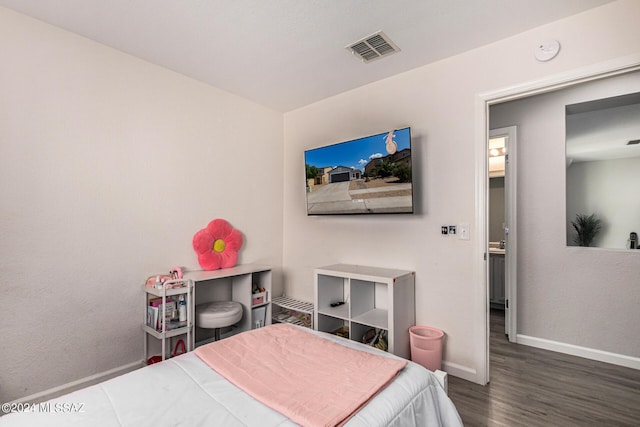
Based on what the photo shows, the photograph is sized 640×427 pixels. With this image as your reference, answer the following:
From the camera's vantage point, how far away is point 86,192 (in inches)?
87.8

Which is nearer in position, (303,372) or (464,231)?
(303,372)

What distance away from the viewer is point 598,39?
6.23ft

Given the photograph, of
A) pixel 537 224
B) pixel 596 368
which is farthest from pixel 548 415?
pixel 537 224

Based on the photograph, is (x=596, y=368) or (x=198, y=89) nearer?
(x=596, y=368)

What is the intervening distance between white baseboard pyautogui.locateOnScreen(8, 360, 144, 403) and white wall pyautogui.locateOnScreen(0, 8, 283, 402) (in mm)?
35

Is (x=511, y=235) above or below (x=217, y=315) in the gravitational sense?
above

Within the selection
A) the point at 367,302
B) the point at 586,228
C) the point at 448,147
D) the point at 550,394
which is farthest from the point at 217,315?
the point at 586,228

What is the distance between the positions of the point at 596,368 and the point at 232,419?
121 inches

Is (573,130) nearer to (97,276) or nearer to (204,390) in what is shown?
(204,390)

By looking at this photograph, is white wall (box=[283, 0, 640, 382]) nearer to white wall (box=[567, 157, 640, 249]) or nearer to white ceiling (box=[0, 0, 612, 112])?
white ceiling (box=[0, 0, 612, 112])

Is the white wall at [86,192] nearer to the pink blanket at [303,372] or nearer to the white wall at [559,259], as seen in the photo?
the pink blanket at [303,372]

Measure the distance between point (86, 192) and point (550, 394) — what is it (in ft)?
11.9

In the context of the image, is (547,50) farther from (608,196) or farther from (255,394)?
(255,394)

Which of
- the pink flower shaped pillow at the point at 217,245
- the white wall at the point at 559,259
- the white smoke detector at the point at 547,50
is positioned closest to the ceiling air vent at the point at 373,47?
the white smoke detector at the point at 547,50
